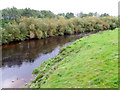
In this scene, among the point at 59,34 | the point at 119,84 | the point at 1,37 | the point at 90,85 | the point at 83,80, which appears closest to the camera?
the point at 119,84

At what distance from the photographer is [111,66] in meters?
12.0

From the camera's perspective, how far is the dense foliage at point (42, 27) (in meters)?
47.6

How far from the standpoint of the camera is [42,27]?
5797 cm

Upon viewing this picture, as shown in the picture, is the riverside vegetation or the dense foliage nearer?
the dense foliage

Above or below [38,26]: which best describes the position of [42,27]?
below

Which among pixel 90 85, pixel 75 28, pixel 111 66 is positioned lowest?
pixel 90 85

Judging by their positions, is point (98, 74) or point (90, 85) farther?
point (98, 74)

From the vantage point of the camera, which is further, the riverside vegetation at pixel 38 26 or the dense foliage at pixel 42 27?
the riverside vegetation at pixel 38 26

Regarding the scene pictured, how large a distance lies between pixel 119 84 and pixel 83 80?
8.94ft

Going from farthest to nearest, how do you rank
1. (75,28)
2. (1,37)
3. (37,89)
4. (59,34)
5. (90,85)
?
(75,28)
(59,34)
(1,37)
(37,89)
(90,85)

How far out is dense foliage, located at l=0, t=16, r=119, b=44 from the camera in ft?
156

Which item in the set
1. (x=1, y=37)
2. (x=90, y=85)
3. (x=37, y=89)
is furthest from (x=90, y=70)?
(x=1, y=37)

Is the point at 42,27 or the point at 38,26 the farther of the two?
the point at 42,27

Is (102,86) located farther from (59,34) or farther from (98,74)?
(59,34)
